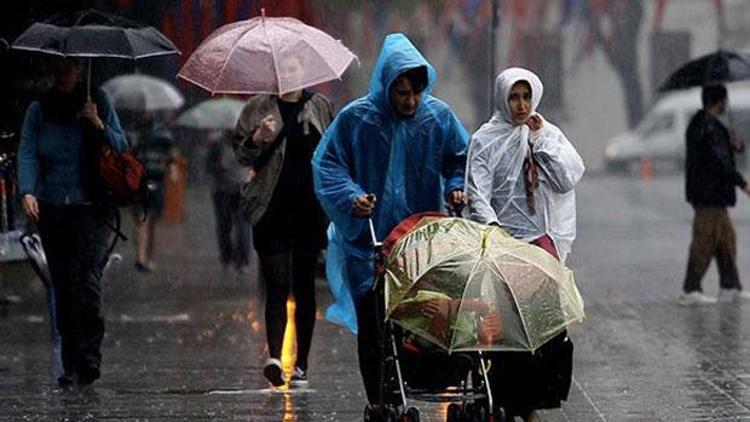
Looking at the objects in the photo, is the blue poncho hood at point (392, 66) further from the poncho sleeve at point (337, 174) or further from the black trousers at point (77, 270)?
the black trousers at point (77, 270)

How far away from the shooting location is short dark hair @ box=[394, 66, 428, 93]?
8594mm

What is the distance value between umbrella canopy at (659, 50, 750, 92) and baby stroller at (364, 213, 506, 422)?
7.48m

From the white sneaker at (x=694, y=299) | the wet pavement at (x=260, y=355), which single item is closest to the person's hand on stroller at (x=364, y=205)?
the wet pavement at (x=260, y=355)

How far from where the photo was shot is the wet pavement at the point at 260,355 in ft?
32.2

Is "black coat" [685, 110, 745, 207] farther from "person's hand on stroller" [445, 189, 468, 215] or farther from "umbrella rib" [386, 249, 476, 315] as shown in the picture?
"umbrella rib" [386, 249, 476, 315]

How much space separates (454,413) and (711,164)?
731 centimetres

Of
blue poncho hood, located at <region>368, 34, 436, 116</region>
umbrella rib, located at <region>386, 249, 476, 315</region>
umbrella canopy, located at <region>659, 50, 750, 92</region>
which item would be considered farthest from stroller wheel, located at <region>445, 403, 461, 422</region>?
umbrella canopy, located at <region>659, 50, 750, 92</region>

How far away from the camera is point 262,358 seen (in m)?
11.9

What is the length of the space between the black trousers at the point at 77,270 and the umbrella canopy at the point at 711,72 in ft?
20.2

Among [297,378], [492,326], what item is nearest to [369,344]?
[492,326]

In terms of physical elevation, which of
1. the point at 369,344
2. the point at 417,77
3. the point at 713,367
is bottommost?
the point at 713,367

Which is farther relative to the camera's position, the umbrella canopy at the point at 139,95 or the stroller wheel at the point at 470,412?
the umbrella canopy at the point at 139,95

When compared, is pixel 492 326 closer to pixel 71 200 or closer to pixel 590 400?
pixel 590 400

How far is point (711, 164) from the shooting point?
15.3m
